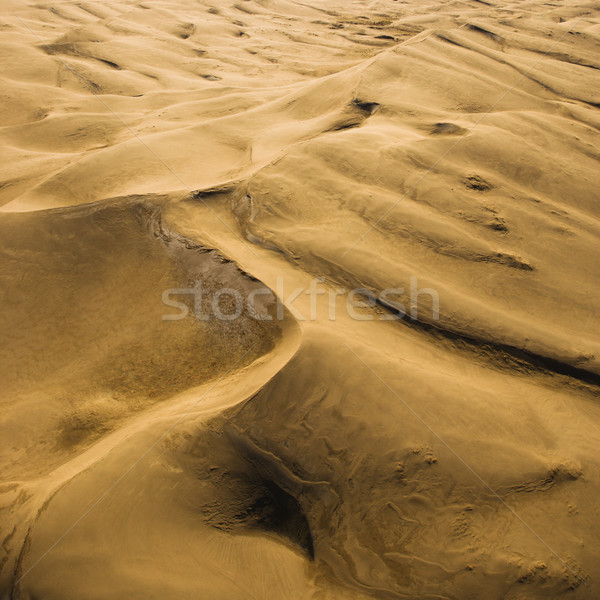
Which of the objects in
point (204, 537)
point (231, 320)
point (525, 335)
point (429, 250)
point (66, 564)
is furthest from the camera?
point (429, 250)

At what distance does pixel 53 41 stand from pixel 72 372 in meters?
7.09

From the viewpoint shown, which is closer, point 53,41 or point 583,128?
point 583,128

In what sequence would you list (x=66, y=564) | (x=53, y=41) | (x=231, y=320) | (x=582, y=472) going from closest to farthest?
(x=66, y=564)
(x=582, y=472)
(x=231, y=320)
(x=53, y=41)

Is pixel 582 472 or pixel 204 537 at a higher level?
pixel 582 472

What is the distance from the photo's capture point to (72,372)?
8.68ft

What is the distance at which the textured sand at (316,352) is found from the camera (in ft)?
5.82

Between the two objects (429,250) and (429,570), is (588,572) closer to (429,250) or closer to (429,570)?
(429,570)

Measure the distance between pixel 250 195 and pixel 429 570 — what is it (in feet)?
8.37

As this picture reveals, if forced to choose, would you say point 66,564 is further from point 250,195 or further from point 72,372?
point 250,195

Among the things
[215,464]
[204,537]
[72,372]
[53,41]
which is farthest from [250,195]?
[53,41]

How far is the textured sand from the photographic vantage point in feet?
5.82

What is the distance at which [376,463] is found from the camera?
6.33 ft

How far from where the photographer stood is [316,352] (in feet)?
7.05

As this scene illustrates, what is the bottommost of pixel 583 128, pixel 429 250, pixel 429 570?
pixel 429 570
